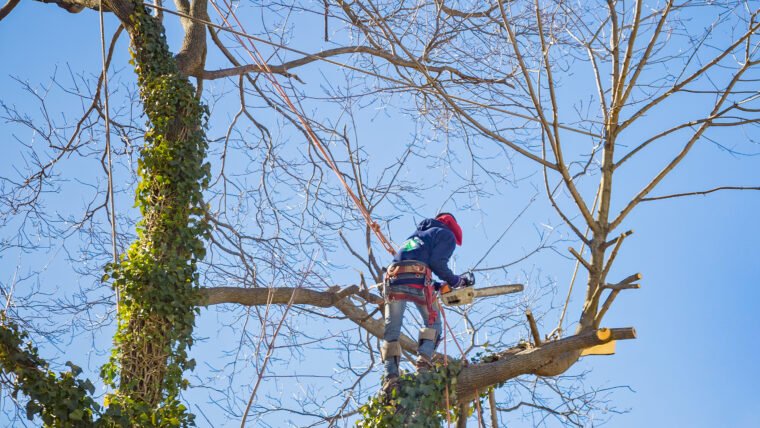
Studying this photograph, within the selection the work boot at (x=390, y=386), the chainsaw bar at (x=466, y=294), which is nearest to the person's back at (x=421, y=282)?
the chainsaw bar at (x=466, y=294)

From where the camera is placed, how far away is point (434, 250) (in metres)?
7.78

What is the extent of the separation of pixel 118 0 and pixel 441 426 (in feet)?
15.9

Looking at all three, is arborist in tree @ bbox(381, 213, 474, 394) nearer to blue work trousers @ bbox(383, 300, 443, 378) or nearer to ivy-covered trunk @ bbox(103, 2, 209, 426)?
blue work trousers @ bbox(383, 300, 443, 378)

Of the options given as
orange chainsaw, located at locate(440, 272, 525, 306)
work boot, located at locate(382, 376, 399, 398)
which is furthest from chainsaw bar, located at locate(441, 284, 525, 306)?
work boot, located at locate(382, 376, 399, 398)

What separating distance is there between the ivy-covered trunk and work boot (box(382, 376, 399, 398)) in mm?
1507

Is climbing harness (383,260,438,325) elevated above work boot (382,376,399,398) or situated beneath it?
elevated above

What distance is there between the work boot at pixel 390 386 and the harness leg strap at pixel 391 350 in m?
0.18

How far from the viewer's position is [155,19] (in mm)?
8898

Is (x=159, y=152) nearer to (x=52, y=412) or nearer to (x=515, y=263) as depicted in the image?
(x=52, y=412)

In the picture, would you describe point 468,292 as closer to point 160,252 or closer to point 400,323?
point 400,323

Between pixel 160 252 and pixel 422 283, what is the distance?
7.00ft

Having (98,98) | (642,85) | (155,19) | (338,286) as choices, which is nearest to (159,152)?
(155,19)

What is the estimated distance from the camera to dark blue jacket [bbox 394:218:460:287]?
7.72 metres

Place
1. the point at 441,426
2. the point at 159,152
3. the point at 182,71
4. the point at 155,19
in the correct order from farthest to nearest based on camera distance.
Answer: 1. the point at 182,71
2. the point at 155,19
3. the point at 159,152
4. the point at 441,426
